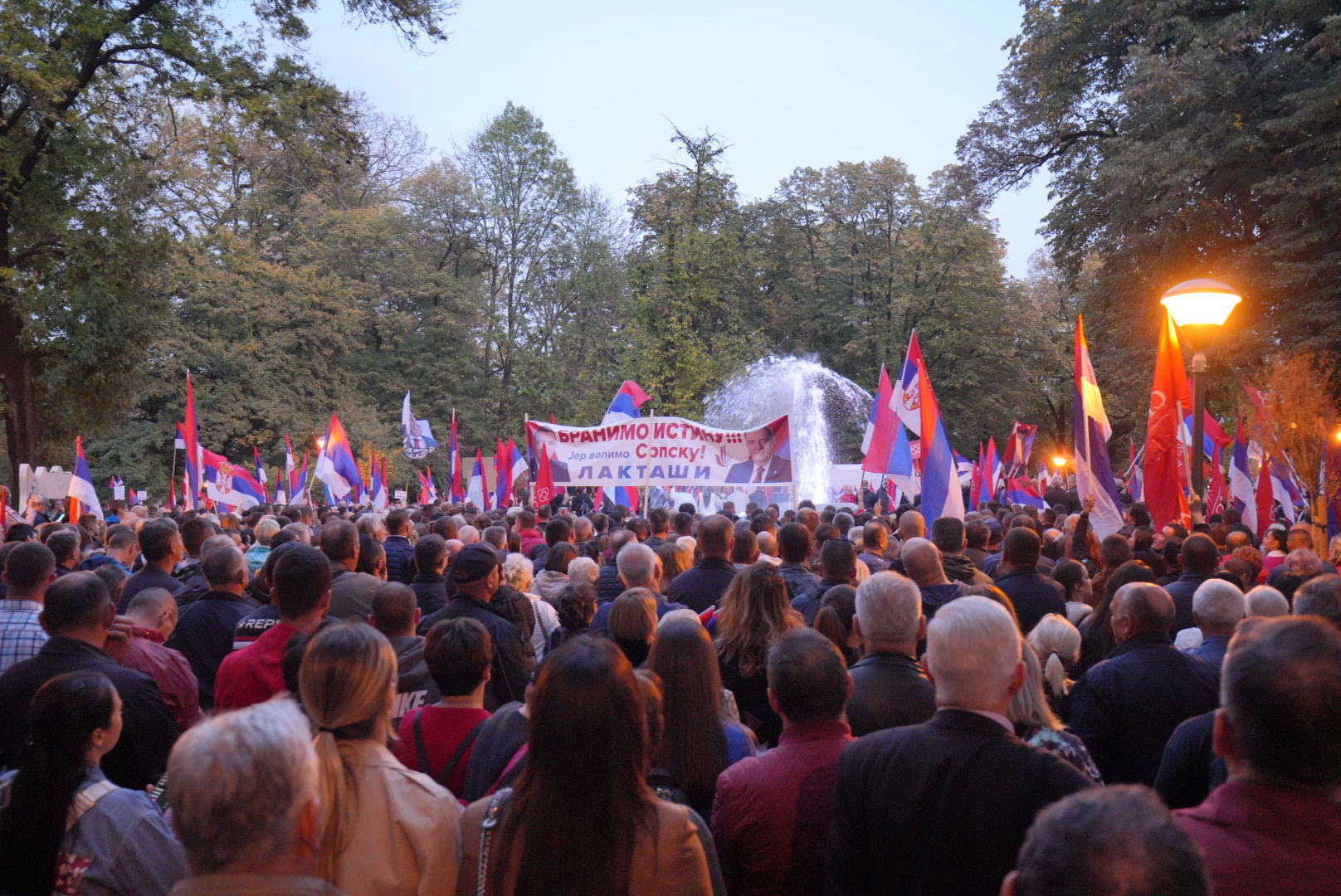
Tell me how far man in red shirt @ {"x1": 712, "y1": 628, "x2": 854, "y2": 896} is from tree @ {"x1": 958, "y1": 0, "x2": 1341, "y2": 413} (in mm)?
18902

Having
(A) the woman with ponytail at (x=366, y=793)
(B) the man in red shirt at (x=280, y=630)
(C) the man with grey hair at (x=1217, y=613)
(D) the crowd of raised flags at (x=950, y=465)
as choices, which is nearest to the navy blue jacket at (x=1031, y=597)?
(C) the man with grey hair at (x=1217, y=613)

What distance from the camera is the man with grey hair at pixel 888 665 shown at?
405 cm

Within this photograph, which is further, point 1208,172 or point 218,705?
point 1208,172

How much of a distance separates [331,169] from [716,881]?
17.4 m

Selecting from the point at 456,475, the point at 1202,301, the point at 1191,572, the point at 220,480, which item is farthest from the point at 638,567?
the point at 456,475

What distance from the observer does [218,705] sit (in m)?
4.76

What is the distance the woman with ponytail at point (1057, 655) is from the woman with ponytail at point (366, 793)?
3335mm

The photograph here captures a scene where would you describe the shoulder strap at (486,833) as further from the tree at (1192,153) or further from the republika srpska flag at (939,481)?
the tree at (1192,153)

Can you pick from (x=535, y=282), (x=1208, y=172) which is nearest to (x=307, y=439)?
(x=535, y=282)

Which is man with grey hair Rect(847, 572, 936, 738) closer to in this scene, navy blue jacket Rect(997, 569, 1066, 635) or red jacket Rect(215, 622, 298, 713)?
red jacket Rect(215, 622, 298, 713)

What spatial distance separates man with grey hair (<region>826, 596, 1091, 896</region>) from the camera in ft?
9.18

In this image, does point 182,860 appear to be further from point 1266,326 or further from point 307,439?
point 307,439

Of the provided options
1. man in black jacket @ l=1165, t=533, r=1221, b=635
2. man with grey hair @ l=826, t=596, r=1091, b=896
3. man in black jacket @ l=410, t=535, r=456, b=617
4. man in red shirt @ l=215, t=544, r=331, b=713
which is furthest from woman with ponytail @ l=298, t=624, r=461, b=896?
man in black jacket @ l=1165, t=533, r=1221, b=635

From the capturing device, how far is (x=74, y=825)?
2.99 m
